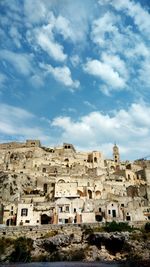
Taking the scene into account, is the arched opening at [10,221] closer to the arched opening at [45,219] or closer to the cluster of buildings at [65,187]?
the cluster of buildings at [65,187]

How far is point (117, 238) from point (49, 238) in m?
10.7

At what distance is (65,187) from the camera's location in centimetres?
7106

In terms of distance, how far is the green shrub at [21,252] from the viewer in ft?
160

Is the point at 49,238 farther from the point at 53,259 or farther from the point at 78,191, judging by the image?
the point at 78,191

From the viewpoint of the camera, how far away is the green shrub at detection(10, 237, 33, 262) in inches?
1923

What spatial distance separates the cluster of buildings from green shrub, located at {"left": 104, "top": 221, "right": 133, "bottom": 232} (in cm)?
491

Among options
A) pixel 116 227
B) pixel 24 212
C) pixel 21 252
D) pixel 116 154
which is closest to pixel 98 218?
pixel 116 227

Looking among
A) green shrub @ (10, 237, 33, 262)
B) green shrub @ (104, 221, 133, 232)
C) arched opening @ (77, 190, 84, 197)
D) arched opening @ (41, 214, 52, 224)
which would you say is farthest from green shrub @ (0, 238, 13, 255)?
arched opening @ (77, 190, 84, 197)

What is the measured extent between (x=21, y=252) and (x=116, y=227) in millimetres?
16098

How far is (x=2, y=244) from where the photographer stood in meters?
52.8

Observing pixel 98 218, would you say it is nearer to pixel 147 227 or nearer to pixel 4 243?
pixel 147 227

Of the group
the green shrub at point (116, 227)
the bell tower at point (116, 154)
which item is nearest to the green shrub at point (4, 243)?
the green shrub at point (116, 227)

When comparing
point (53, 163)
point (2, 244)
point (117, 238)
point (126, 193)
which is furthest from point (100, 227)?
point (53, 163)

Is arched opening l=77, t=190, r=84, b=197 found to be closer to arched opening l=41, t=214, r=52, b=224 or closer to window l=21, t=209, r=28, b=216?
arched opening l=41, t=214, r=52, b=224
